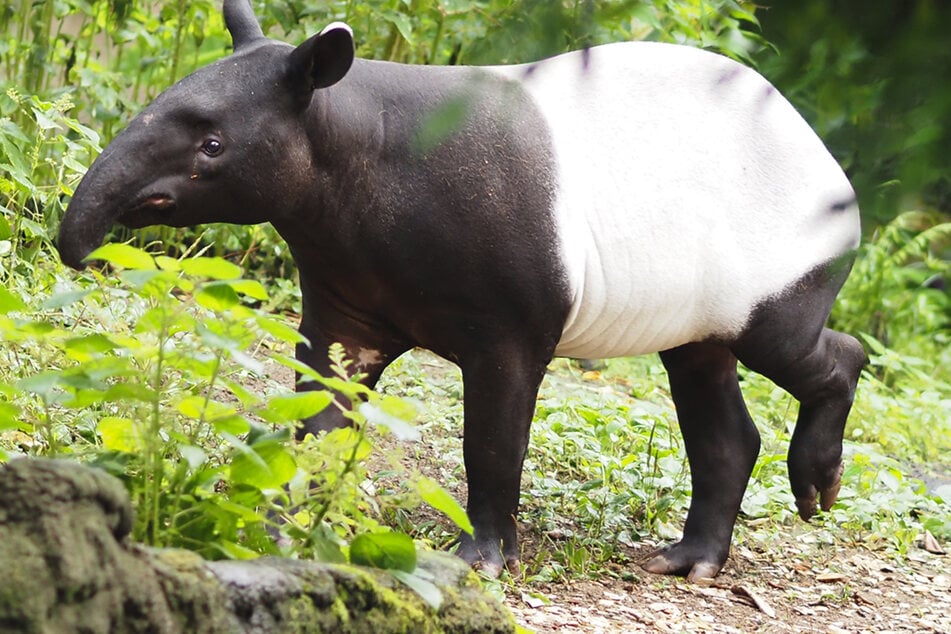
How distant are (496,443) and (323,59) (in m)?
1.24

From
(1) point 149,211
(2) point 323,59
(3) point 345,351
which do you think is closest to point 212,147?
(1) point 149,211

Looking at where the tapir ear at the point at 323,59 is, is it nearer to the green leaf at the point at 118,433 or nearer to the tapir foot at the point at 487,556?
the green leaf at the point at 118,433

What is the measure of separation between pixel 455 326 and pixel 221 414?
137 centimetres

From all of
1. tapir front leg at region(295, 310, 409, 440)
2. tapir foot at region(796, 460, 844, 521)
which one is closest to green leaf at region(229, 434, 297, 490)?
tapir front leg at region(295, 310, 409, 440)

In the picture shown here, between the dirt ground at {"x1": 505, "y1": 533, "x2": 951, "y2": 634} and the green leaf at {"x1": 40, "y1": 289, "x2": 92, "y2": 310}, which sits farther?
the dirt ground at {"x1": 505, "y1": 533, "x2": 951, "y2": 634}

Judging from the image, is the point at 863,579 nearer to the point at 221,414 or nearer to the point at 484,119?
the point at 484,119

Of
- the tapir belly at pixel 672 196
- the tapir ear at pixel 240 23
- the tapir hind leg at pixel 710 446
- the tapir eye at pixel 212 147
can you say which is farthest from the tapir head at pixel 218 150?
the tapir hind leg at pixel 710 446

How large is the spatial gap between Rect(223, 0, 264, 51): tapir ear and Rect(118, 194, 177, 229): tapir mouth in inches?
23.4

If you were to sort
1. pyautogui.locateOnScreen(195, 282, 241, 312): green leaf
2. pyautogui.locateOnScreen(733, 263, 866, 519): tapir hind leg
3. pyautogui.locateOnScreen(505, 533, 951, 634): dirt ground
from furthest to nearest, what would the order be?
pyautogui.locateOnScreen(733, 263, 866, 519): tapir hind leg, pyautogui.locateOnScreen(505, 533, 951, 634): dirt ground, pyautogui.locateOnScreen(195, 282, 241, 312): green leaf

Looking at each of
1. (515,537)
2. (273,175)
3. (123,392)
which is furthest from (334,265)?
(123,392)

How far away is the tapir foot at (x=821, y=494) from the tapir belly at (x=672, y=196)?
0.85 meters

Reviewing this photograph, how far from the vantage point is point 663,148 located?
4234mm

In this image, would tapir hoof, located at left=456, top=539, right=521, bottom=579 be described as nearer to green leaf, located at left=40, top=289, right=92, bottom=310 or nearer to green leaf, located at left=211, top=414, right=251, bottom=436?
green leaf, located at left=211, top=414, right=251, bottom=436

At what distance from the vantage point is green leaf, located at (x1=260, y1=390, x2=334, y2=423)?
2.61 metres
